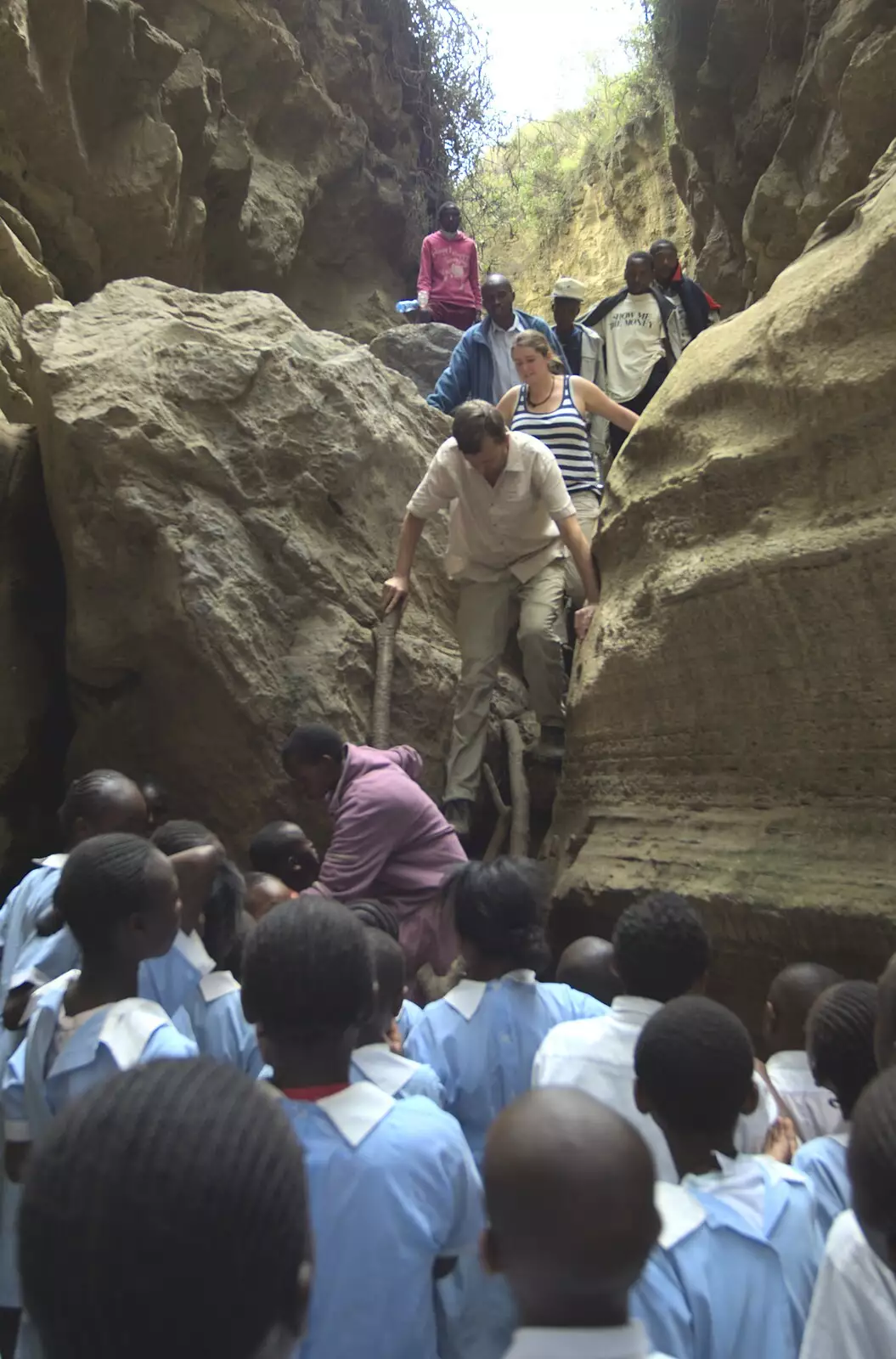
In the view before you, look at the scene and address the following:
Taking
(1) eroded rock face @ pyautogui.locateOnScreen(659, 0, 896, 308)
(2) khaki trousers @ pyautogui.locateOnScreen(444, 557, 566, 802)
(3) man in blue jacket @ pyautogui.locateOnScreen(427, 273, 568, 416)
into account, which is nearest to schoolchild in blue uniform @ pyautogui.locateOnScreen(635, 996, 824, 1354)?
(2) khaki trousers @ pyautogui.locateOnScreen(444, 557, 566, 802)

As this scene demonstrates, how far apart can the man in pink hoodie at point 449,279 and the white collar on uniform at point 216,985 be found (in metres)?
8.27

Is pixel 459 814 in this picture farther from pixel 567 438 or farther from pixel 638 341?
pixel 638 341

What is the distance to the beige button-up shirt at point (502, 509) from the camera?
508 centimetres

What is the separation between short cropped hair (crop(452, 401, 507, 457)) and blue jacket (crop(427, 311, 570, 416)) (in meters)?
2.22

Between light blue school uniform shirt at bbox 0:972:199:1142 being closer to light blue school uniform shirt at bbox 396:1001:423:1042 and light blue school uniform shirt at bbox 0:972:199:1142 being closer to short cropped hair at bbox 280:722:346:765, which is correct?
light blue school uniform shirt at bbox 396:1001:423:1042

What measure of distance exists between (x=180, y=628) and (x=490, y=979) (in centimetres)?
257

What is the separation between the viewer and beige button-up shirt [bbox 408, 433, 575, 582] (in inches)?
200

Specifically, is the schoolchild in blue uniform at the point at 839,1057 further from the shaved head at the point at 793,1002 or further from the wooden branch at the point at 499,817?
the wooden branch at the point at 499,817

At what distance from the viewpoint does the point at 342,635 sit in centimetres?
519

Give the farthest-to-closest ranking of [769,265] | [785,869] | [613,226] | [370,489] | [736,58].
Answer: [613,226]
[736,58]
[769,265]
[370,489]
[785,869]

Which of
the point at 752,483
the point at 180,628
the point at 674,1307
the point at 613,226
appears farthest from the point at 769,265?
the point at 613,226

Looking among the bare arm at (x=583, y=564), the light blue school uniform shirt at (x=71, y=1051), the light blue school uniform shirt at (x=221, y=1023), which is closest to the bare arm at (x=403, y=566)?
the bare arm at (x=583, y=564)

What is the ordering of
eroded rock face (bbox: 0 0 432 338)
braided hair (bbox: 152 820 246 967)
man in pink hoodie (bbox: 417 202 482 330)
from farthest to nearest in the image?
man in pink hoodie (bbox: 417 202 482 330) < eroded rock face (bbox: 0 0 432 338) < braided hair (bbox: 152 820 246 967)

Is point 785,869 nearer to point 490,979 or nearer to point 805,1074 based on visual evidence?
point 805,1074
